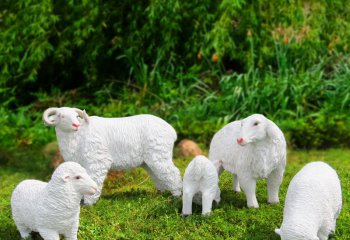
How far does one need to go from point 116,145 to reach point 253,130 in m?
1.39

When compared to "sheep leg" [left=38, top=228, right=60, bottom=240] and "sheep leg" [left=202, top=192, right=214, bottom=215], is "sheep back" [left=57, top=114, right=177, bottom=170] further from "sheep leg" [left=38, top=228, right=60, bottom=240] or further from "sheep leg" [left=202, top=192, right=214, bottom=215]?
"sheep leg" [left=38, top=228, right=60, bottom=240]

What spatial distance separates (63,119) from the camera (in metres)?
5.98

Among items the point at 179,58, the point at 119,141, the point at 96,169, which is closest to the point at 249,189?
the point at 119,141

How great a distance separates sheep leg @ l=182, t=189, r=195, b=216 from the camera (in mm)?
5750

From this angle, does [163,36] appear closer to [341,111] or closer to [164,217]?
[341,111]

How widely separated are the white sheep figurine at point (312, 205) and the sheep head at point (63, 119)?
2048 millimetres

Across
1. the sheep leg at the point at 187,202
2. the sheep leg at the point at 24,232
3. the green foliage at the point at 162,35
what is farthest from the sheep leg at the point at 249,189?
the green foliage at the point at 162,35

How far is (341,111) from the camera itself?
938 cm

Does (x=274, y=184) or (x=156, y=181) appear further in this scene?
(x=156, y=181)

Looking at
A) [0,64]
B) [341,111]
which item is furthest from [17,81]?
[341,111]

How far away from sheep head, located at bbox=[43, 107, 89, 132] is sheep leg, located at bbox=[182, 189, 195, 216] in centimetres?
116

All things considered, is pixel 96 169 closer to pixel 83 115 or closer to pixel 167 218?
pixel 83 115

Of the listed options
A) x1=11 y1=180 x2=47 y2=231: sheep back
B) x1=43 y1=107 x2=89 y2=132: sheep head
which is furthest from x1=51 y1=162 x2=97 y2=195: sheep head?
x1=43 y1=107 x2=89 y2=132: sheep head

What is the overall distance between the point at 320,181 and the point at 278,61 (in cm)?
526
